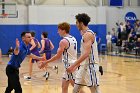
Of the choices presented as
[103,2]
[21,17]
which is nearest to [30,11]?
[21,17]

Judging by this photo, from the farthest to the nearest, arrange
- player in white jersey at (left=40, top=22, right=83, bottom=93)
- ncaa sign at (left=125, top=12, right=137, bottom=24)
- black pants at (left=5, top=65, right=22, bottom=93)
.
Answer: ncaa sign at (left=125, top=12, right=137, bottom=24) → black pants at (left=5, top=65, right=22, bottom=93) → player in white jersey at (left=40, top=22, right=83, bottom=93)

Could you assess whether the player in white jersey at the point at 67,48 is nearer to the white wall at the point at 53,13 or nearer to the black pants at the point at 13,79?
the black pants at the point at 13,79

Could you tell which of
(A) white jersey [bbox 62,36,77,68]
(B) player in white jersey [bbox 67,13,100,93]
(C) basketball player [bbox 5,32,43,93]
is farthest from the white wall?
(B) player in white jersey [bbox 67,13,100,93]

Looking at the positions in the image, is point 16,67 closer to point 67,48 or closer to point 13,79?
point 13,79

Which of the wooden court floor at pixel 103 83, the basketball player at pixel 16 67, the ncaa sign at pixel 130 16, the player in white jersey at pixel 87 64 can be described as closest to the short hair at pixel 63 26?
the basketball player at pixel 16 67

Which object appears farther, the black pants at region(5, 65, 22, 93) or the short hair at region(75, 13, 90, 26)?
the black pants at region(5, 65, 22, 93)

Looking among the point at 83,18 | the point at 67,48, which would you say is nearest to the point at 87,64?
the point at 83,18

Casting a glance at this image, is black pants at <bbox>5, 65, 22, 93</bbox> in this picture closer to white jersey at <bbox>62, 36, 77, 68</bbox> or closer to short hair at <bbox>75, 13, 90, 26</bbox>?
white jersey at <bbox>62, 36, 77, 68</bbox>

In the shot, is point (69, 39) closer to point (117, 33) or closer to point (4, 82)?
point (4, 82)

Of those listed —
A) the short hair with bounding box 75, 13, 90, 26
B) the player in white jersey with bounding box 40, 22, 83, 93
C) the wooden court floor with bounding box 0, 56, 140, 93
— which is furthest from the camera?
the wooden court floor with bounding box 0, 56, 140, 93

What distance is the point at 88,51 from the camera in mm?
6434

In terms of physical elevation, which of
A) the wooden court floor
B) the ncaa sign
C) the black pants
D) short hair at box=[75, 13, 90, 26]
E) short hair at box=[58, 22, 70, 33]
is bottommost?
the wooden court floor

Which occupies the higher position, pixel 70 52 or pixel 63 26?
pixel 63 26

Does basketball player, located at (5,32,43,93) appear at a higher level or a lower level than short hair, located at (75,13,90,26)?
lower
